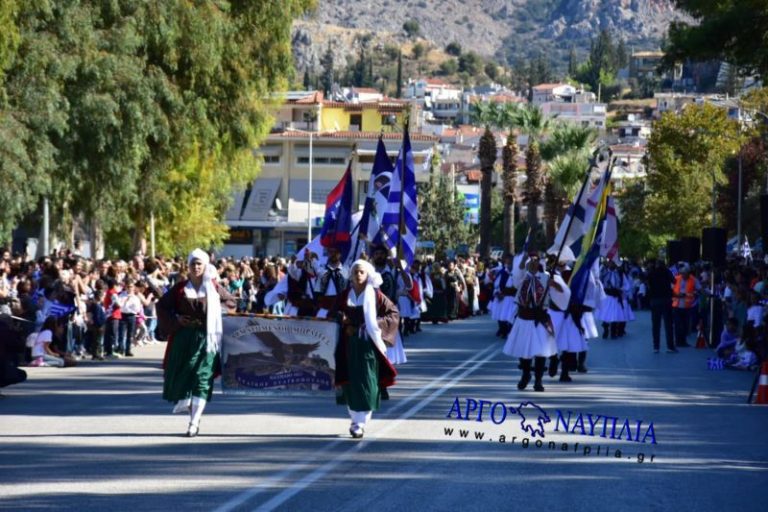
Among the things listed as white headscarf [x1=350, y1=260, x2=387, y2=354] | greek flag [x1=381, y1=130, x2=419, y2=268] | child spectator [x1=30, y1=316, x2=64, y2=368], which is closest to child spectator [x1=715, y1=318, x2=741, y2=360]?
greek flag [x1=381, y1=130, x2=419, y2=268]

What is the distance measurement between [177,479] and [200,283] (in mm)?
3601

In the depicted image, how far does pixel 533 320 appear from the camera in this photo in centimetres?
1945

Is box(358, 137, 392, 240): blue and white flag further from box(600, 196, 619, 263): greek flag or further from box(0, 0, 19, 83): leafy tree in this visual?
box(0, 0, 19, 83): leafy tree

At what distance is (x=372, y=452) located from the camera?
43.1 feet

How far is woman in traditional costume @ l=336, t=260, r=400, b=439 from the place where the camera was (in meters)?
14.2

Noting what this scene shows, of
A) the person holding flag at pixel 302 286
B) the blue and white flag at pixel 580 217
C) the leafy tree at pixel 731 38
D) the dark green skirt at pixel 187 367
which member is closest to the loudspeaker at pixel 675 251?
the leafy tree at pixel 731 38

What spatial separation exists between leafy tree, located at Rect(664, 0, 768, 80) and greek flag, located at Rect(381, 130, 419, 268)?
17.3ft

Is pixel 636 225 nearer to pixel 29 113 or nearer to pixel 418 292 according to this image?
pixel 418 292

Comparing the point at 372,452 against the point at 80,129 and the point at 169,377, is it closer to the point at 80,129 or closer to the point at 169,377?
the point at 169,377

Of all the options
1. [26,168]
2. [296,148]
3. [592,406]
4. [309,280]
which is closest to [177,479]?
[592,406]

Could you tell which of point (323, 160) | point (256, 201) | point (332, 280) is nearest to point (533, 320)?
point (332, 280)

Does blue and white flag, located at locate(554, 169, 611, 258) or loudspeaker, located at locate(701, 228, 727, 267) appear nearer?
blue and white flag, located at locate(554, 169, 611, 258)

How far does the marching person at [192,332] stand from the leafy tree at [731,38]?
14.5 metres

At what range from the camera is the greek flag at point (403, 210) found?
26734 millimetres
